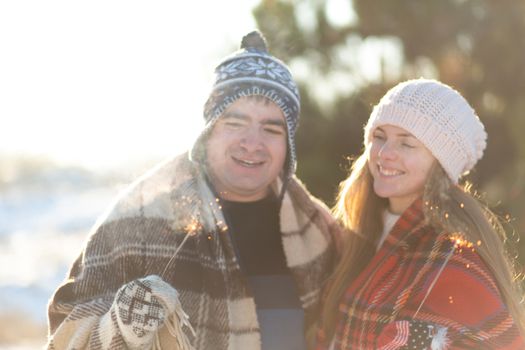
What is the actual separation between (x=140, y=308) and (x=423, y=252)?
925mm

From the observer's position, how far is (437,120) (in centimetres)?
315

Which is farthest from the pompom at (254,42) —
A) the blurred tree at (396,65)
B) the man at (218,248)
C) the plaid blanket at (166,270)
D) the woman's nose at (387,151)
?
the blurred tree at (396,65)

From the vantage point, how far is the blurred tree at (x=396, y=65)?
7027 millimetres

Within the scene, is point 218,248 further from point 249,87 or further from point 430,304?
point 430,304

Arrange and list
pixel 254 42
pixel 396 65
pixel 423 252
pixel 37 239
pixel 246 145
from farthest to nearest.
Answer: pixel 37 239 < pixel 396 65 < pixel 254 42 < pixel 246 145 < pixel 423 252

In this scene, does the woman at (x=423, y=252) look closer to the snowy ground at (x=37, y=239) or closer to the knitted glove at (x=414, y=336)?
the knitted glove at (x=414, y=336)

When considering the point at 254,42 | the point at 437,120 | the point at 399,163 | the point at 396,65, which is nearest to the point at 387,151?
the point at 399,163

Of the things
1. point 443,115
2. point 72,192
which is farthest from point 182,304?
point 72,192

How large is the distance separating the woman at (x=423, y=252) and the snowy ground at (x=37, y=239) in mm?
3913

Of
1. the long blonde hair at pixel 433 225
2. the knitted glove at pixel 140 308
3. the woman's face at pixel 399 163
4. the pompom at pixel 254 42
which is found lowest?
the knitted glove at pixel 140 308

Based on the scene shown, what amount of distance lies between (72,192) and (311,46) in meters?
10.7

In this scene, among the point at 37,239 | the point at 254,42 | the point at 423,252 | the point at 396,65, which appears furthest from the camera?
the point at 37,239

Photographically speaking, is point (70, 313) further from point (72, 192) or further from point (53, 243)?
point (72, 192)

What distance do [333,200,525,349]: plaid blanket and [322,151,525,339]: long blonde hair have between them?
0.05 metres
